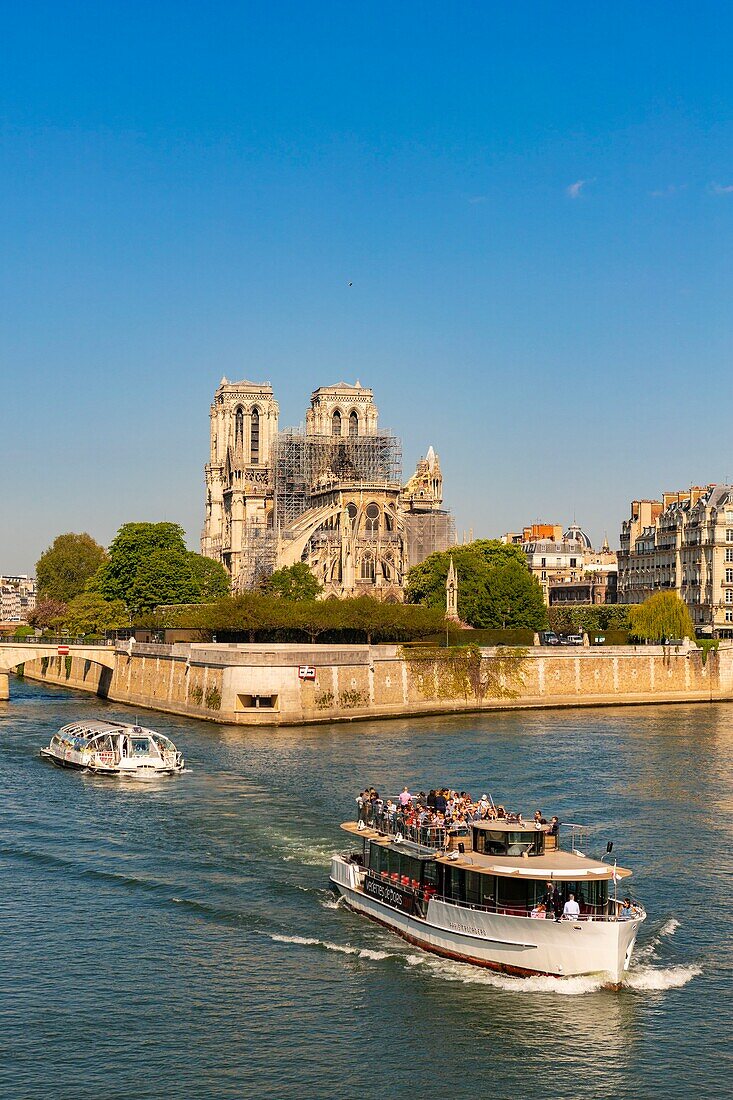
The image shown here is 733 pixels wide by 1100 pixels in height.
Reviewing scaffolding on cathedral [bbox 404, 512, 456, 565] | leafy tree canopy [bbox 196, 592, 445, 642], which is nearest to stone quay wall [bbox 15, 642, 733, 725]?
leafy tree canopy [bbox 196, 592, 445, 642]

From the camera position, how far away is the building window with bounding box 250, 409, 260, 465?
16725 cm

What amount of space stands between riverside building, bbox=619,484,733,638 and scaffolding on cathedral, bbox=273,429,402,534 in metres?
30.7

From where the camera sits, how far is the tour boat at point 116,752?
176ft

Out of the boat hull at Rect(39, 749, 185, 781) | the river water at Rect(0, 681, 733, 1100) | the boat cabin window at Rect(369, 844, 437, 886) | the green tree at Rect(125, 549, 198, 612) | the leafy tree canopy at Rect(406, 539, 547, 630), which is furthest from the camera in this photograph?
the green tree at Rect(125, 549, 198, 612)

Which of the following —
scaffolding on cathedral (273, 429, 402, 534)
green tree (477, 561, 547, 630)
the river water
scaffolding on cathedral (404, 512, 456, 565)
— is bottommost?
the river water

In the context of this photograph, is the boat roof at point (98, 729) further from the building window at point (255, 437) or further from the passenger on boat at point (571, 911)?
the building window at point (255, 437)

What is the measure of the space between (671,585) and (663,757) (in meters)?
59.6

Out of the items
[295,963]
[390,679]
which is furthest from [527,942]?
[390,679]

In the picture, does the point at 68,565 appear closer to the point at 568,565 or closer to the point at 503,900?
the point at 568,565

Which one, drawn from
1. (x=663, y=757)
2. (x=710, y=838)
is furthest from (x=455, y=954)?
(x=663, y=757)

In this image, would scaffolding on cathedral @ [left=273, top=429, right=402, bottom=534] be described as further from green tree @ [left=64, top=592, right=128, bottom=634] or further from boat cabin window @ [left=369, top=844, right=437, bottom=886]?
boat cabin window @ [left=369, top=844, right=437, bottom=886]

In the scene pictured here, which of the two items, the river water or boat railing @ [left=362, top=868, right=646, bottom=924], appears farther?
boat railing @ [left=362, top=868, right=646, bottom=924]

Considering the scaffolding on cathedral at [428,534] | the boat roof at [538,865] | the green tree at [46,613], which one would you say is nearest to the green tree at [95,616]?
the green tree at [46,613]

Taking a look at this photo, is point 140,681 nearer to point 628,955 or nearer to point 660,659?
point 660,659
